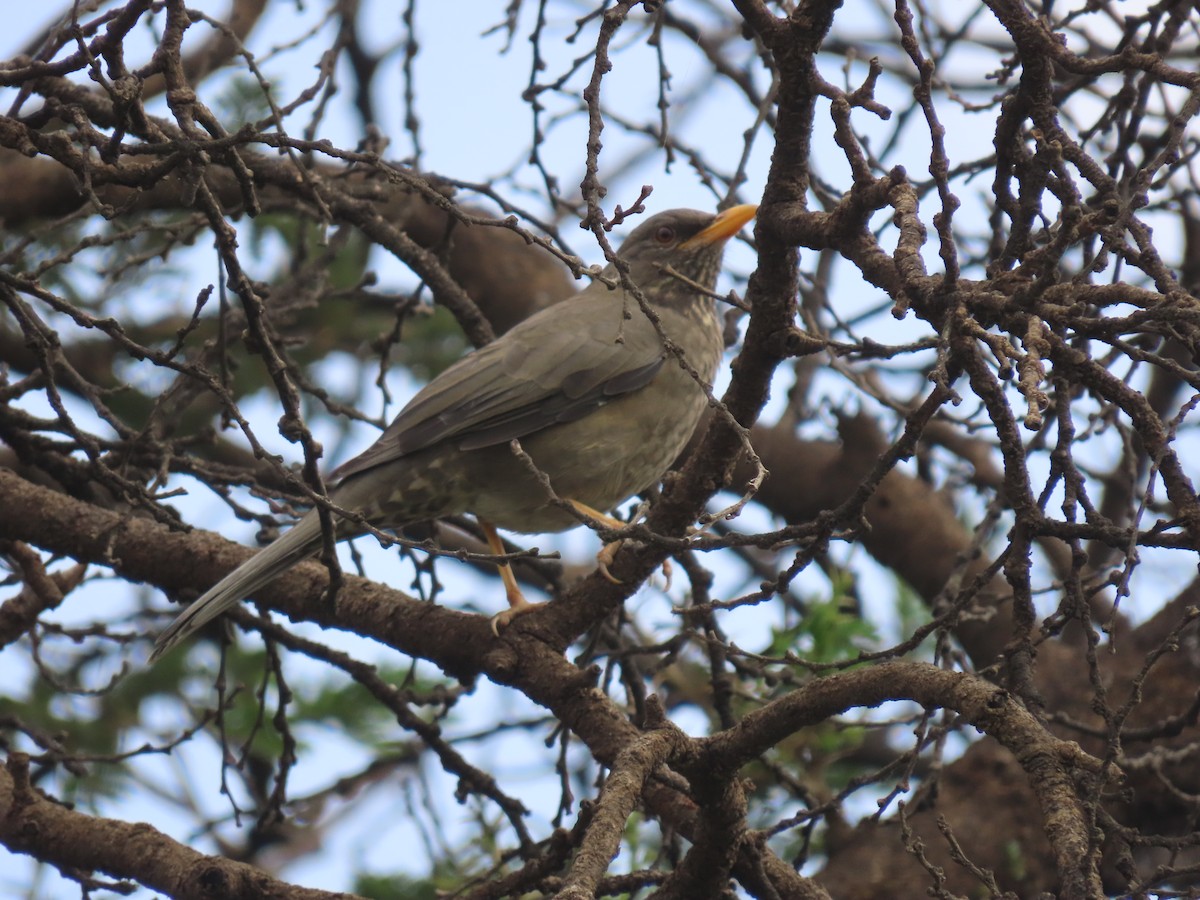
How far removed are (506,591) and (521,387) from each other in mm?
856

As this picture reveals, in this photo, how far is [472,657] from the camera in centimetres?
466

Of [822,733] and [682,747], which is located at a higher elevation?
[822,733]

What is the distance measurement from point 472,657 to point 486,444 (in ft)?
3.61

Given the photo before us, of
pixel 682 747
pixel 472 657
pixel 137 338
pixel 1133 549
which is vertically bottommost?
pixel 1133 549

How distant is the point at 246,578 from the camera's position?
4.43 metres

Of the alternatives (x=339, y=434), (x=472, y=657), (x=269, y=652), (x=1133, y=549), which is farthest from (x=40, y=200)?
(x=1133, y=549)

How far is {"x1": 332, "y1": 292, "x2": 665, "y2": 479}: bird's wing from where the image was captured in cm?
548

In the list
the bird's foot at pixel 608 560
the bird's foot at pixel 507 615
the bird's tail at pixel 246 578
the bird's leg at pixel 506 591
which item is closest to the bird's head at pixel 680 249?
the bird's leg at pixel 506 591

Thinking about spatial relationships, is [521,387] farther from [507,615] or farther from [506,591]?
[507,615]

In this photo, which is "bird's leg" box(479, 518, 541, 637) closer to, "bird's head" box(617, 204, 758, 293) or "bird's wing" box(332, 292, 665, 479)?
"bird's wing" box(332, 292, 665, 479)

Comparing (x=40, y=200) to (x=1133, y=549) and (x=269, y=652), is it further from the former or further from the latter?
(x=1133, y=549)

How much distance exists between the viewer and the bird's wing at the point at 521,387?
5.48 m

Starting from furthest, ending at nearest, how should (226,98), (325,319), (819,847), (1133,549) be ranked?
(325,319), (226,98), (819,847), (1133,549)

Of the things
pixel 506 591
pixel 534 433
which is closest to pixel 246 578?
pixel 506 591
